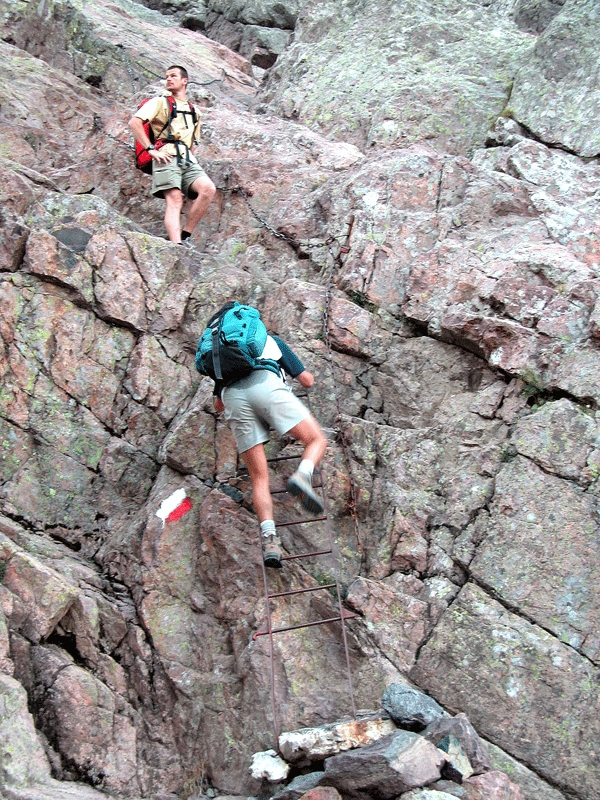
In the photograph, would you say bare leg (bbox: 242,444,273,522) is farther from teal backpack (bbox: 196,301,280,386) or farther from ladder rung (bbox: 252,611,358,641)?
ladder rung (bbox: 252,611,358,641)

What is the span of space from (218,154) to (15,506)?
680cm

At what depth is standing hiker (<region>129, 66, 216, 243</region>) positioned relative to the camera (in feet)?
37.1

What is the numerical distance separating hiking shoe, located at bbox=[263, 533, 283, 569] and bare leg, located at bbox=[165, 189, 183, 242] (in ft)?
16.6

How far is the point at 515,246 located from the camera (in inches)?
400

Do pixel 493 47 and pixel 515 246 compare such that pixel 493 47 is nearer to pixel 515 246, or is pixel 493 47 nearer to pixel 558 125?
pixel 558 125

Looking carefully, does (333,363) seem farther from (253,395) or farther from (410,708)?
(410,708)

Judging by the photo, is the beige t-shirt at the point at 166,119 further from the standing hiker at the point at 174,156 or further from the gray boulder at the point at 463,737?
the gray boulder at the point at 463,737

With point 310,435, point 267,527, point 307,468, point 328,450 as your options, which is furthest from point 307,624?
point 328,450

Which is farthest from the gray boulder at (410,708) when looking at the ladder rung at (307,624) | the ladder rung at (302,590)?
the ladder rung at (302,590)

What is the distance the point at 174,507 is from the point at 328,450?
175cm

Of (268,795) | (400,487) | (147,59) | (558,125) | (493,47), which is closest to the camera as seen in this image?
(268,795)

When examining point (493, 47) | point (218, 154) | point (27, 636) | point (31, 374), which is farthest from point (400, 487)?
point (493, 47)

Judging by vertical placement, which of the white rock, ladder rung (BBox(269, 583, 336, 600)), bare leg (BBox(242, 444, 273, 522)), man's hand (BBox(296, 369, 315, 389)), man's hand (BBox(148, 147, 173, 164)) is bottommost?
the white rock

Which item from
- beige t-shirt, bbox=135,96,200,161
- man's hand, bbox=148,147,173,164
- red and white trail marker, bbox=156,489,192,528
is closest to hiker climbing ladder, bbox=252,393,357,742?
red and white trail marker, bbox=156,489,192,528
